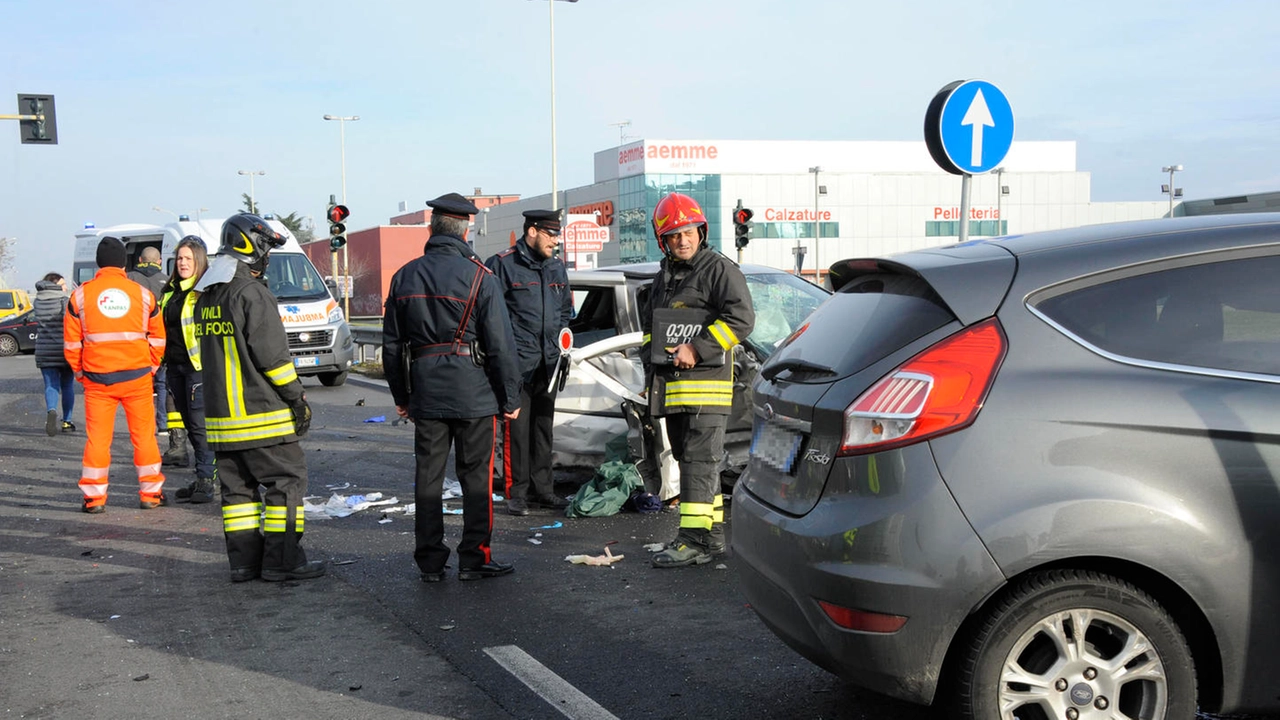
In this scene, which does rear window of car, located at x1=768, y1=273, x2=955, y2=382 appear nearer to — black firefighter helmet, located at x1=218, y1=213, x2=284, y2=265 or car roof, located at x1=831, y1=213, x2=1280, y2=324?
car roof, located at x1=831, y1=213, x2=1280, y2=324

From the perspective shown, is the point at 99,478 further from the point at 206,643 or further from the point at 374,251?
the point at 374,251

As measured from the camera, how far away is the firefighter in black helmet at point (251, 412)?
621cm

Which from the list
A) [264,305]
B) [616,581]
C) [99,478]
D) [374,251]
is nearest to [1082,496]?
[616,581]

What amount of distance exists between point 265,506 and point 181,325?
3091mm

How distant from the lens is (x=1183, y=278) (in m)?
3.38

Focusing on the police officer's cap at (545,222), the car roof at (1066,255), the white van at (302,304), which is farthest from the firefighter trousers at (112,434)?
the white van at (302,304)

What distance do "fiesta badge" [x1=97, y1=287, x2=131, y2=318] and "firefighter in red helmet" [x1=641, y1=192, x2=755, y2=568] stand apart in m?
4.50

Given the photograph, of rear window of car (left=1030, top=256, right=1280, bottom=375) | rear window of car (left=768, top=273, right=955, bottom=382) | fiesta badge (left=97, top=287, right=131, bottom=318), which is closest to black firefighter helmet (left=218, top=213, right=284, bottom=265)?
fiesta badge (left=97, top=287, right=131, bottom=318)

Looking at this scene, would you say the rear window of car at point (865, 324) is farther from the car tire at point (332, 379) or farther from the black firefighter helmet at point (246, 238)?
the car tire at point (332, 379)

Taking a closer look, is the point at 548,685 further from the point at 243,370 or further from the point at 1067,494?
the point at 243,370

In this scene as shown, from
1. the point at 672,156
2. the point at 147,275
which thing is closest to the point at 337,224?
the point at 147,275

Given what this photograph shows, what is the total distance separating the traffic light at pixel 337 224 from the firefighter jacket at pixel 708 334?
60.8 ft

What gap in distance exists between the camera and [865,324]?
363 centimetres

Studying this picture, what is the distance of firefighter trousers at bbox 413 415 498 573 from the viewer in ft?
20.1
